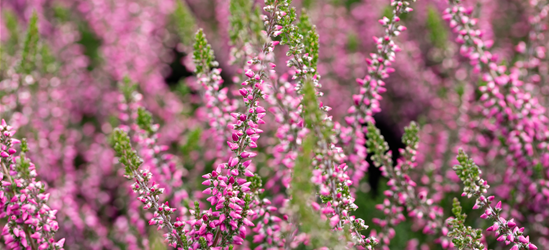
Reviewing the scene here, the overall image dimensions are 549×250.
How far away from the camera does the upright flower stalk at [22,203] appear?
1.59 m

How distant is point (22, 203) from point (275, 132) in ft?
5.33

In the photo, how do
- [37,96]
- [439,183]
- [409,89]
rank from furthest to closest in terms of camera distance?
[409,89]
[37,96]
[439,183]

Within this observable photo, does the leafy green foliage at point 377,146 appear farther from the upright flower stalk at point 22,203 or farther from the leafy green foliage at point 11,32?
the leafy green foliage at point 11,32

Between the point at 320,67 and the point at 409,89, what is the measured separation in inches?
34.3

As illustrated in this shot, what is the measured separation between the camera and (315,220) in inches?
46.3

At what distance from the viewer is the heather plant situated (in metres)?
1.54

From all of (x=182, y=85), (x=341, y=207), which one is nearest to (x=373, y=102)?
(x=341, y=207)

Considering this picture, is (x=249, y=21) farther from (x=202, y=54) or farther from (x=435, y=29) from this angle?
(x=435, y=29)

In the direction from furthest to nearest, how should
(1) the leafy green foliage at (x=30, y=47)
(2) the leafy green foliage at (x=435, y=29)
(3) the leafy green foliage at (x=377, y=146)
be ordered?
(2) the leafy green foliage at (x=435, y=29), (1) the leafy green foliage at (x=30, y=47), (3) the leafy green foliage at (x=377, y=146)

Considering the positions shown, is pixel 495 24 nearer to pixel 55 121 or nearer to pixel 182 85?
pixel 182 85

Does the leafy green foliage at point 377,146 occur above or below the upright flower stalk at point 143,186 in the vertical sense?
above

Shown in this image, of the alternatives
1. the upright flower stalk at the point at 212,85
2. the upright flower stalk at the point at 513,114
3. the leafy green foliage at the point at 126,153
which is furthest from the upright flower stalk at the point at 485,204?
the leafy green foliage at the point at 126,153

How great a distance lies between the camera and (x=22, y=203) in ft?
5.26

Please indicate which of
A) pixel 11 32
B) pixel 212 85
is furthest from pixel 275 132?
pixel 11 32
